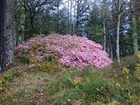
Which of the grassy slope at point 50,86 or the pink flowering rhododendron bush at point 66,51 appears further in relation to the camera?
the pink flowering rhododendron bush at point 66,51

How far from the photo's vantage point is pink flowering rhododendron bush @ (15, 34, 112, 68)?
14.8 metres

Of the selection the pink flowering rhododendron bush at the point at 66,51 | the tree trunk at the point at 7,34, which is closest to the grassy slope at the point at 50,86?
the pink flowering rhododendron bush at the point at 66,51

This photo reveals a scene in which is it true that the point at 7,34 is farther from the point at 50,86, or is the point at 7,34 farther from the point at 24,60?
the point at 50,86

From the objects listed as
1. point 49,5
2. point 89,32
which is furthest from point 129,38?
point 49,5

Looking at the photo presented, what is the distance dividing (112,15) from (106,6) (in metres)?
2.93

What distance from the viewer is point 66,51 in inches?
602

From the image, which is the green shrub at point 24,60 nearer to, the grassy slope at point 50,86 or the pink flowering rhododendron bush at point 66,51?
the pink flowering rhododendron bush at point 66,51

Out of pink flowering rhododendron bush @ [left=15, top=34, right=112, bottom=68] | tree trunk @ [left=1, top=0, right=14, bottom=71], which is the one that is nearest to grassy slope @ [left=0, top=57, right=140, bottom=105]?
pink flowering rhododendron bush @ [left=15, top=34, right=112, bottom=68]

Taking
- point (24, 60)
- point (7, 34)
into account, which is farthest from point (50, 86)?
point (7, 34)

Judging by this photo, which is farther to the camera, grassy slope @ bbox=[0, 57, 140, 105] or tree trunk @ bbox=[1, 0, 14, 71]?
tree trunk @ bbox=[1, 0, 14, 71]

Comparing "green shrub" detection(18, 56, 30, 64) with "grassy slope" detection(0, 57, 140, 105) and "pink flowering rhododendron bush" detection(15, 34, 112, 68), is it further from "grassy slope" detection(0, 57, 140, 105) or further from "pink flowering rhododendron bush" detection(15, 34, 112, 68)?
"grassy slope" detection(0, 57, 140, 105)

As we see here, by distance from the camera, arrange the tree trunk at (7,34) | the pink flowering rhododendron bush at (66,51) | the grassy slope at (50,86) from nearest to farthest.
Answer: the grassy slope at (50,86)
the pink flowering rhododendron bush at (66,51)
the tree trunk at (7,34)

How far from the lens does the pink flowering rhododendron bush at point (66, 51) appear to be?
14.8m

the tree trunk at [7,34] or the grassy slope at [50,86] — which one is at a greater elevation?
the tree trunk at [7,34]
